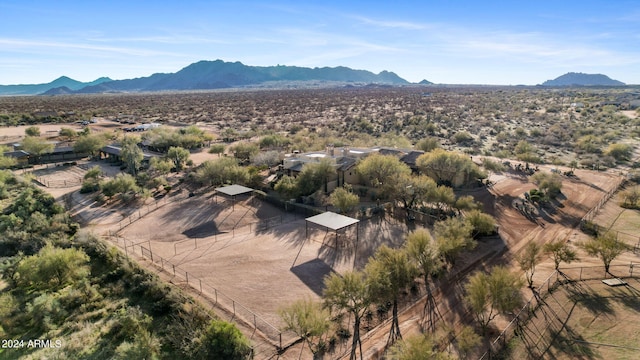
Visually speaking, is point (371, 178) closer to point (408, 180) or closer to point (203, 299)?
point (408, 180)

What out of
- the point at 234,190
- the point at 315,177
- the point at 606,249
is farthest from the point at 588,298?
the point at 234,190

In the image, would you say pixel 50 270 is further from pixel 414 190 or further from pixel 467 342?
pixel 414 190

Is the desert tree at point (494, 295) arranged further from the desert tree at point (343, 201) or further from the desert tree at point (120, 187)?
the desert tree at point (120, 187)

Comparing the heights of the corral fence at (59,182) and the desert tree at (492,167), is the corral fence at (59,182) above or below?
below

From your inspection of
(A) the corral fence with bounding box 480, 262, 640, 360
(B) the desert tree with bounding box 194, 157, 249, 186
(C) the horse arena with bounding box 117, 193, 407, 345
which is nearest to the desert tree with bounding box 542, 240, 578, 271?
(A) the corral fence with bounding box 480, 262, 640, 360

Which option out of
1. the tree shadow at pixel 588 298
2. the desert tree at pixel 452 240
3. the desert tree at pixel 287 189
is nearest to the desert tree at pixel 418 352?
the desert tree at pixel 452 240

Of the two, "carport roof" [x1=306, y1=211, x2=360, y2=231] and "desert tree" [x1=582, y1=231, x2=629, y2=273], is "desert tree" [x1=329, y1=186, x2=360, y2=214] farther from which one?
"desert tree" [x1=582, y1=231, x2=629, y2=273]

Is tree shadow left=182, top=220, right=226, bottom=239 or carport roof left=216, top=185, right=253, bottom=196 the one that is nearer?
tree shadow left=182, top=220, right=226, bottom=239

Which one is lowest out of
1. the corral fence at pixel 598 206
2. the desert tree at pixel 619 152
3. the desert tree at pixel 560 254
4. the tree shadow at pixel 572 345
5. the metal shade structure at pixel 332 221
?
the tree shadow at pixel 572 345
